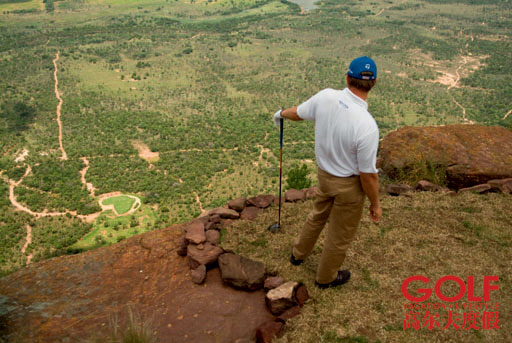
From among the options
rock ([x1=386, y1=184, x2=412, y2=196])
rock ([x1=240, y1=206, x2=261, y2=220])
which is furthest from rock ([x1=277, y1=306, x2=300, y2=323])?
rock ([x1=386, y1=184, x2=412, y2=196])

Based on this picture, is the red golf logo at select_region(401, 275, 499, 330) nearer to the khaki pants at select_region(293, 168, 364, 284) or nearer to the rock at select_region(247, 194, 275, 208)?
the khaki pants at select_region(293, 168, 364, 284)

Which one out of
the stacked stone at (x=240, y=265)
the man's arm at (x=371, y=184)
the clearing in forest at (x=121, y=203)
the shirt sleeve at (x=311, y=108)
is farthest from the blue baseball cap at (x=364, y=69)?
the clearing in forest at (x=121, y=203)

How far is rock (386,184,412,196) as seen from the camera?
6.78 m

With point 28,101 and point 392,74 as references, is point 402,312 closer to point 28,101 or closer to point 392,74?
point 28,101

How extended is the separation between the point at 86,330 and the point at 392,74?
1805 inches

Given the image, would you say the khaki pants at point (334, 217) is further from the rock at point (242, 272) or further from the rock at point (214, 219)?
the rock at point (214, 219)

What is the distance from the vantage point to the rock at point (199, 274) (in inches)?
188

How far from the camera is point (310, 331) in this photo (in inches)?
153

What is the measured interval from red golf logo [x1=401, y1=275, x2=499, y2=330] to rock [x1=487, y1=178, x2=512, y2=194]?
269 cm

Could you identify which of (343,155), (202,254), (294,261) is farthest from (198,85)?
(343,155)

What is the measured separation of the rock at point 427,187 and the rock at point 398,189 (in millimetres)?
153

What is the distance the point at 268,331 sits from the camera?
3.90m

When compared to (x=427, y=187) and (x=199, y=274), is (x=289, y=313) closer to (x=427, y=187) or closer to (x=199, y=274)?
(x=199, y=274)

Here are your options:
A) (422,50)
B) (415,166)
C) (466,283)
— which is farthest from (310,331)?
(422,50)
